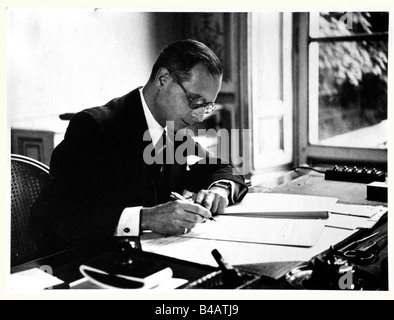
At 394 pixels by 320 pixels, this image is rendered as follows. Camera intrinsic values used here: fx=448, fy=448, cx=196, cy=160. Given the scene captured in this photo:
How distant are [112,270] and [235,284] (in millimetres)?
249

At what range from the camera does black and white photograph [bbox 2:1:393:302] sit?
0.96 meters

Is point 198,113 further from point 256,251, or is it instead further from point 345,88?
point 345,88

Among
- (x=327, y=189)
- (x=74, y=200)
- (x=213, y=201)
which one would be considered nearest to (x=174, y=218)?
(x=213, y=201)

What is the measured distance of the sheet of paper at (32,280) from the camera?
0.94 metres

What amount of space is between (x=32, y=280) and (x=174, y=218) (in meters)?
0.40

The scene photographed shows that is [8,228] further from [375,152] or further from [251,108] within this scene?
[251,108]

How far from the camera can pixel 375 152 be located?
280 centimetres

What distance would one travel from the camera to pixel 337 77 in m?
3.66

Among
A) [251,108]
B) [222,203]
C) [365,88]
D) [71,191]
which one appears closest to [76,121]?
[71,191]

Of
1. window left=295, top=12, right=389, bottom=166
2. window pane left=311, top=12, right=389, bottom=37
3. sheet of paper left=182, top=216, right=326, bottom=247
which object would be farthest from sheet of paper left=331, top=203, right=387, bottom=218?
window pane left=311, top=12, right=389, bottom=37

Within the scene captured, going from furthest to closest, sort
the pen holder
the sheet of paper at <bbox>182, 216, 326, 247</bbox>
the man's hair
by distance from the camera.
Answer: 1. the man's hair
2. the sheet of paper at <bbox>182, 216, 326, 247</bbox>
3. the pen holder

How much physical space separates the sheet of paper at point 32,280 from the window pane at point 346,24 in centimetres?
307

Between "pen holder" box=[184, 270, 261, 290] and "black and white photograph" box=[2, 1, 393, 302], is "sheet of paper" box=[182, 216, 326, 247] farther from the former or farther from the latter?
"pen holder" box=[184, 270, 261, 290]

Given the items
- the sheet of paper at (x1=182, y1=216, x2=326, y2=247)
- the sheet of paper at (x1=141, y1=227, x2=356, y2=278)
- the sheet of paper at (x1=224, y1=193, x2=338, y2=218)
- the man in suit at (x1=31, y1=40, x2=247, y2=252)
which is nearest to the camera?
the sheet of paper at (x1=141, y1=227, x2=356, y2=278)
